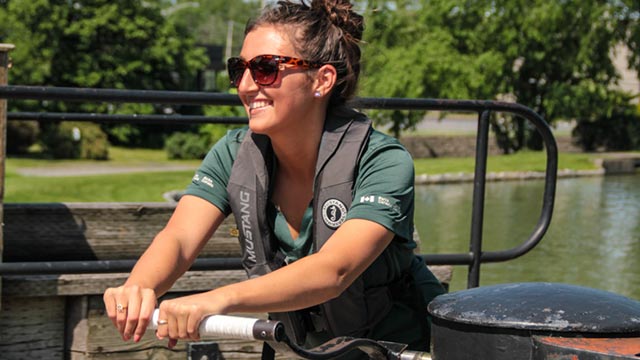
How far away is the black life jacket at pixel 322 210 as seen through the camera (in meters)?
2.37

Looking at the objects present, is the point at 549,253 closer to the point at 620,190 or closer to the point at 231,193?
the point at 231,193

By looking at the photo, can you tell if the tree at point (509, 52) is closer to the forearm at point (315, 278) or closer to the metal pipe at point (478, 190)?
the metal pipe at point (478, 190)

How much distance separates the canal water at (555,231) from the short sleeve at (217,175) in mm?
3994

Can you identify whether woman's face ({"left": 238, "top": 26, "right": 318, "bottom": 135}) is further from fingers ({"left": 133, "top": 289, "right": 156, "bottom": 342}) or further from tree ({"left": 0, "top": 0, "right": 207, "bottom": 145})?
tree ({"left": 0, "top": 0, "right": 207, "bottom": 145})

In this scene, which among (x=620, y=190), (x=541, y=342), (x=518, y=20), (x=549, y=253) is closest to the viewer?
(x=541, y=342)

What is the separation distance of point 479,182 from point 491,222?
24.5 ft

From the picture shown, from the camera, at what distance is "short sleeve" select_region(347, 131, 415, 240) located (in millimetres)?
2256

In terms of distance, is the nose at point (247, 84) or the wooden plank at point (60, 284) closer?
the nose at point (247, 84)

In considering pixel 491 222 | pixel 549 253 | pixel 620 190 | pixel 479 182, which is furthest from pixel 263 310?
pixel 620 190

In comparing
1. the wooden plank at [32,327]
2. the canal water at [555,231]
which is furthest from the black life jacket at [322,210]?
the canal water at [555,231]

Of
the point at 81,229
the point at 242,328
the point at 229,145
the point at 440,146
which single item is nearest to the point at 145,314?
the point at 242,328

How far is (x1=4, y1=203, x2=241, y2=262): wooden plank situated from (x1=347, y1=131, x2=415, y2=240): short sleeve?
2.08 metres

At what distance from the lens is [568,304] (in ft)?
5.89

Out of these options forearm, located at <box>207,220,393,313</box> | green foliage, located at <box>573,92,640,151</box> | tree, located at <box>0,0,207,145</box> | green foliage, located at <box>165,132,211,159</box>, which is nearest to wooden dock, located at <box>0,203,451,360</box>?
forearm, located at <box>207,220,393,313</box>
